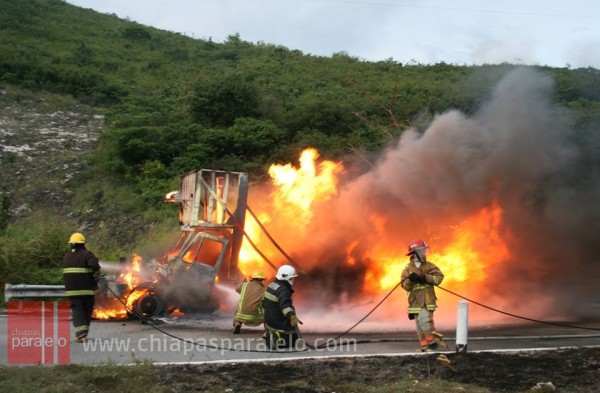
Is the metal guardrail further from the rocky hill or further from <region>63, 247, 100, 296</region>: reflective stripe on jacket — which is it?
the rocky hill

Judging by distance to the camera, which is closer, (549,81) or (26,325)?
(26,325)

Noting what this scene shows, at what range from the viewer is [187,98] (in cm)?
3192

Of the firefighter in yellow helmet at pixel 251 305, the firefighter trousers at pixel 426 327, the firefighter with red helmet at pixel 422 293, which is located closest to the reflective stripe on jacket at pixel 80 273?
the firefighter in yellow helmet at pixel 251 305

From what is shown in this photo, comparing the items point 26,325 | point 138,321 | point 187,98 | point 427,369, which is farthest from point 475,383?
point 187,98

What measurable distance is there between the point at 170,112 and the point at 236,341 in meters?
21.8

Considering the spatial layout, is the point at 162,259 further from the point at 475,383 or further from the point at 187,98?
the point at 187,98

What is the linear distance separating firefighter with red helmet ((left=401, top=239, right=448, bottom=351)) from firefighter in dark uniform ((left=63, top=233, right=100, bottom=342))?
16.2 ft

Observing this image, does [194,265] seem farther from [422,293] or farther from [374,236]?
[422,293]

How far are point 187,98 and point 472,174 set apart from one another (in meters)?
20.4

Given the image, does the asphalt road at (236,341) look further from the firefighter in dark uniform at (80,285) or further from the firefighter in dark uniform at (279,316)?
the firefighter in dark uniform at (80,285)

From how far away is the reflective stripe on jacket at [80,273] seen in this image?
9.78 m

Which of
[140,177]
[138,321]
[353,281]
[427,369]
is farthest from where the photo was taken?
[140,177]

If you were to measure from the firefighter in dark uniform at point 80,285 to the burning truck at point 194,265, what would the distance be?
2.03m

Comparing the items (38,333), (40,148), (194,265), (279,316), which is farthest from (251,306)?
(40,148)
